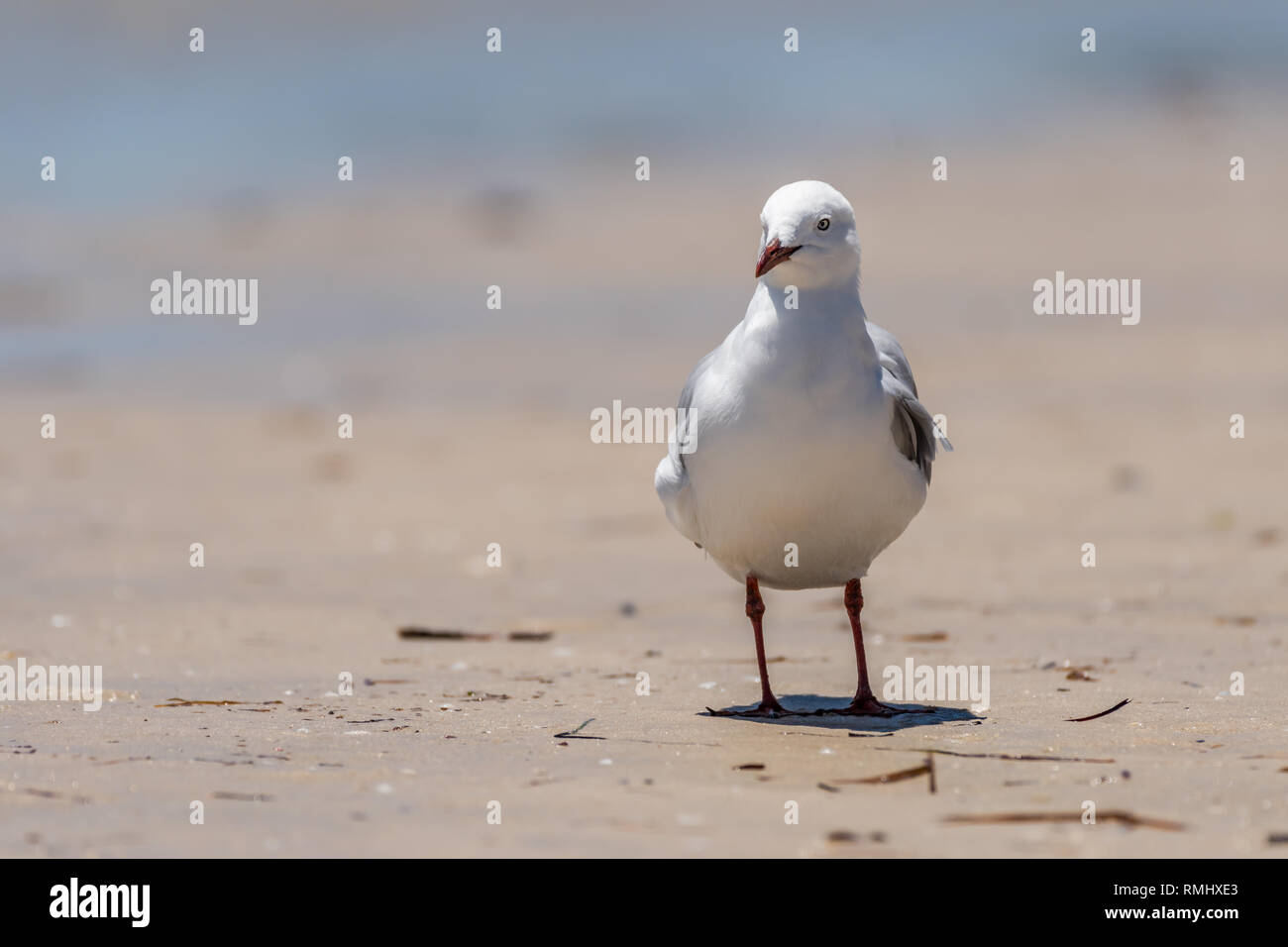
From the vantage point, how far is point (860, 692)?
5.68 m

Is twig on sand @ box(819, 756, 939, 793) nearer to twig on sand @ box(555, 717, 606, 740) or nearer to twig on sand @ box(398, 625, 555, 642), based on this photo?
twig on sand @ box(555, 717, 606, 740)

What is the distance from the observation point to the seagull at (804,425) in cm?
534

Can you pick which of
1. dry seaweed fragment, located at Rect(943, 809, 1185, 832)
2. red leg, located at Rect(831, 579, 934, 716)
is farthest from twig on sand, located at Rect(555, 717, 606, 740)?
dry seaweed fragment, located at Rect(943, 809, 1185, 832)

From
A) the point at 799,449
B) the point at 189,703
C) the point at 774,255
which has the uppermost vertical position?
the point at 774,255

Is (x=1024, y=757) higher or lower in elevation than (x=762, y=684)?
lower

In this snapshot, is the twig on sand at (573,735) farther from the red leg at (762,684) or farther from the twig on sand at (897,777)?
the twig on sand at (897,777)

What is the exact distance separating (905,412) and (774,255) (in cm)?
75

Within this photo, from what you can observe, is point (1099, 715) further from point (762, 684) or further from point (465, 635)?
point (465, 635)

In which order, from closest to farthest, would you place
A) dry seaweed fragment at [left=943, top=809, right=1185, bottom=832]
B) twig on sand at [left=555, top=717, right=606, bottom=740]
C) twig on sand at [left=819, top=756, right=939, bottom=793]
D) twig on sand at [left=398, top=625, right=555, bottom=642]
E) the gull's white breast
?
dry seaweed fragment at [left=943, top=809, right=1185, bottom=832], twig on sand at [left=819, top=756, right=939, bottom=793], twig on sand at [left=555, top=717, right=606, bottom=740], the gull's white breast, twig on sand at [left=398, top=625, right=555, bottom=642]

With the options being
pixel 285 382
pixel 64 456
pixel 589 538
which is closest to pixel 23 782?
pixel 589 538

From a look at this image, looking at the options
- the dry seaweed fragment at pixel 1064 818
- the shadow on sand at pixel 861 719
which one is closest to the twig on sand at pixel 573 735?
the shadow on sand at pixel 861 719

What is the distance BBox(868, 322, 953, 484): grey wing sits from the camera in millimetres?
5637

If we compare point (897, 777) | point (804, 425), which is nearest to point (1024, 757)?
point (897, 777)

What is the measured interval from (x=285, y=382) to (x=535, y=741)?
42.6ft
